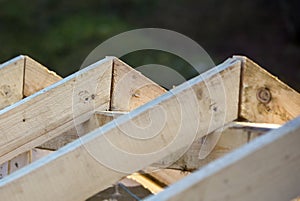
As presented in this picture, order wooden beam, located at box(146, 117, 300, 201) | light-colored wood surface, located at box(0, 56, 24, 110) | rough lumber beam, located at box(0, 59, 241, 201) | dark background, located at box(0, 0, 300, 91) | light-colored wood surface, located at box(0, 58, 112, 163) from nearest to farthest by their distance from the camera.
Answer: wooden beam, located at box(146, 117, 300, 201) → rough lumber beam, located at box(0, 59, 241, 201) → light-colored wood surface, located at box(0, 58, 112, 163) → light-colored wood surface, located at box(0, 56, 24, 110) → dark background, located at box(0, 0, 300, 91)

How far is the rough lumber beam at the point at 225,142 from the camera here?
3.79 ft

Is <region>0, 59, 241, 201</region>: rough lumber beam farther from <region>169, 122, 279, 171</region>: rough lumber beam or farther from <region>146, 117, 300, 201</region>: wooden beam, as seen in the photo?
<region>146, 117, 300, 201</region>: wooden beam

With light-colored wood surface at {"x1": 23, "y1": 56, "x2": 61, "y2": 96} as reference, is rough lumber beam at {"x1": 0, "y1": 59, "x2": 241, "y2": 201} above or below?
below

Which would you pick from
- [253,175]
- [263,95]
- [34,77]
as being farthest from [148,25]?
[253,175]

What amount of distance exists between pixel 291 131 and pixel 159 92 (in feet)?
2.49

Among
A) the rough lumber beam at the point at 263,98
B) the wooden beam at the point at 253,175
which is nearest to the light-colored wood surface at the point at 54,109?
the rough lumber beam at the point at 263,98

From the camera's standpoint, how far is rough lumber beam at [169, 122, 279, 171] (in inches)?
45.5

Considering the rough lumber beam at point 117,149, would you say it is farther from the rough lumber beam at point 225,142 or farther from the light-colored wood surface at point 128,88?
the light-colored wood surface at point 128,88

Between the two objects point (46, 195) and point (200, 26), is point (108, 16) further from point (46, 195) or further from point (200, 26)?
point (46, 195)

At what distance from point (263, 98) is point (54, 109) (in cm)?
53

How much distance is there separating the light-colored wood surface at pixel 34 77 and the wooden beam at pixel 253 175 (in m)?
0.99

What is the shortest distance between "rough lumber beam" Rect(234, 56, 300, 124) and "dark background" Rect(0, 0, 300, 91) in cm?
518

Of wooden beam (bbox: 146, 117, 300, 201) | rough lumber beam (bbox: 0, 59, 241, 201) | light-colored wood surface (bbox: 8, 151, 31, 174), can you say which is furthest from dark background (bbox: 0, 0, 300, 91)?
wooden beam (bbox: 146, 117, 300, 201)

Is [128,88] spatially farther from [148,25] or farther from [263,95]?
[148,25]
